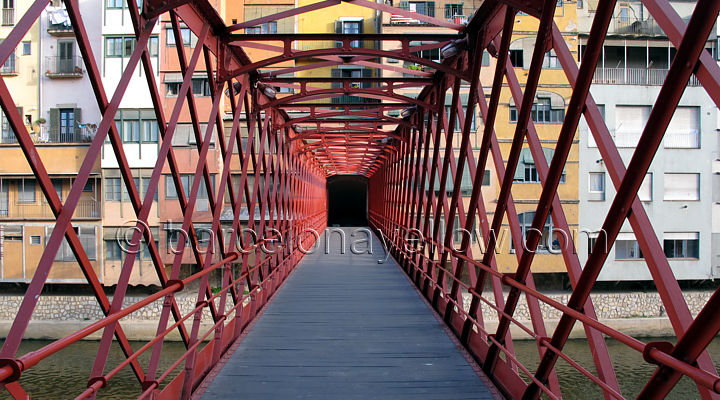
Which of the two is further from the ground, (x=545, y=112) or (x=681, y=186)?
(x=545, y=112)

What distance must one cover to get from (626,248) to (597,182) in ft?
9.17

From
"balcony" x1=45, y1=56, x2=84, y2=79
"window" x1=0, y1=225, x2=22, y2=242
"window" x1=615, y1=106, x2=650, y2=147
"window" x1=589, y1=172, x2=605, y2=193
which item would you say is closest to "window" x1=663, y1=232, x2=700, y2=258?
"window" x1=589, y1=172, x2=605, y2=193

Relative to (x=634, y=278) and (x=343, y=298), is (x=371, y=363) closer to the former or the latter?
(x=343, y=298)

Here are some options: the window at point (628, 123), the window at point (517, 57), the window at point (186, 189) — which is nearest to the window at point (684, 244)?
the window at point (628, 123)

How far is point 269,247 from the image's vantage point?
10.7m

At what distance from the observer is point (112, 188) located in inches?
880

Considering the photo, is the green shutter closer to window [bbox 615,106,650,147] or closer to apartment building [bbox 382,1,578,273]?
apartment building [bbox 382,1,578,273]

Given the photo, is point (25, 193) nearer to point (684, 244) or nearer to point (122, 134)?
point (122, 134)

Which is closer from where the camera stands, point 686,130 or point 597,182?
point 686,130

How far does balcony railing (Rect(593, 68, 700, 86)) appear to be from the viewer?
73.6ft

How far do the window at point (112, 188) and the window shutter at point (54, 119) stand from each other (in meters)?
2.83

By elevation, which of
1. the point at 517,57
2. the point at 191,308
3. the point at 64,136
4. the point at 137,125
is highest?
the point at 517,57

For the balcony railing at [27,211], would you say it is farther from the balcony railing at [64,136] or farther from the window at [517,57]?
the window at [517,57]

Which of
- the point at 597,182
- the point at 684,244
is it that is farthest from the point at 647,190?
the point at 684,244
